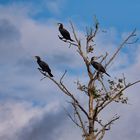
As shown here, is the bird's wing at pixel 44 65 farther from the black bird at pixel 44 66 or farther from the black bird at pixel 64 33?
the black bird at pixel 64 33

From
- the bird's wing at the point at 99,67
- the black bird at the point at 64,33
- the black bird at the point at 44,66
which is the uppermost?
the black bird at the point at 64,33

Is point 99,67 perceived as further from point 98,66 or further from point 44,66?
point 44,66

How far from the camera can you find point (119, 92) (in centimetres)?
2473

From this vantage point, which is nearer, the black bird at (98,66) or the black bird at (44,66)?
the black bird at (98,66)

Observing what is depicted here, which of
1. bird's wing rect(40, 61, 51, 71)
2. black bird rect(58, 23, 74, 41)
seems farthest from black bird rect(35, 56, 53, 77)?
black bird rect(58, 23, 74, 41)

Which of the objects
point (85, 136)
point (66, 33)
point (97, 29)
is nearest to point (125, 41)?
point (97, 29)

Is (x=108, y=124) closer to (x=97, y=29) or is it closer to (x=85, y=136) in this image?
(x=85, y=136)

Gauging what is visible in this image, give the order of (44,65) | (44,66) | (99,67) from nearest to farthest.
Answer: (99,67), (44,66), (44,65)

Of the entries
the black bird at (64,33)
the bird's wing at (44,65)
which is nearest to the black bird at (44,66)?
the bird's wing at (44,65)

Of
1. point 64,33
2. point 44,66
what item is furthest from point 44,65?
point 64,33

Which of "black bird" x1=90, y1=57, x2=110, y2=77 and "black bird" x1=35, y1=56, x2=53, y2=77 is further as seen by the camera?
"black bird" x1=35, y1=56, x2=53, y2=77

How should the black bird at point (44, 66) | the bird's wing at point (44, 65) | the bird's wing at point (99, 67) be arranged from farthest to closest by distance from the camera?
the bird's wing at point (44, 65) < the black bird at point (44, 66) < the bird's wing at point (99, 67)

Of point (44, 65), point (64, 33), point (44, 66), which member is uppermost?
point (64, 33)

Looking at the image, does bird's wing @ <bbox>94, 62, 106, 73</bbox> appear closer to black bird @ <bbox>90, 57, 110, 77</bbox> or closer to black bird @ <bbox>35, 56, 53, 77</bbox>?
black bird @ <bbox>90, 57, 110, 77</bbox>
